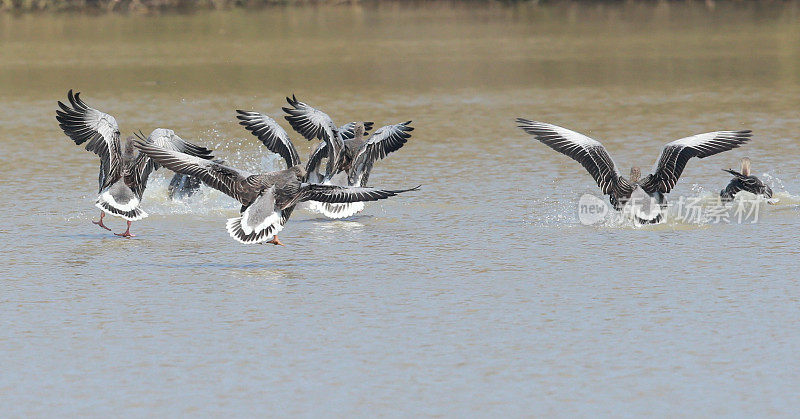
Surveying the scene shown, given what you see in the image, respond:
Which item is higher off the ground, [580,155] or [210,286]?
[580,155]

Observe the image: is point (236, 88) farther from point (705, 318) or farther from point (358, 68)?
point (705, 318)

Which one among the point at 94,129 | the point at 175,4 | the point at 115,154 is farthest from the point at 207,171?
the point at 175,4

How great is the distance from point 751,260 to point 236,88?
56.8 ft

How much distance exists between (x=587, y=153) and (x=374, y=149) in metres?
2.53

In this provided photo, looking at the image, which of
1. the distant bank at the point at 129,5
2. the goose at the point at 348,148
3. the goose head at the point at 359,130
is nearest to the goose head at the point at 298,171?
the goose at the point at 348,148

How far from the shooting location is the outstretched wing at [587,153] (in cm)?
1272

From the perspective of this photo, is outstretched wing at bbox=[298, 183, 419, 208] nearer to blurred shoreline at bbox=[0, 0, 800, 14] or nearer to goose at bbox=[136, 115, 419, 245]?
goose at bbox=[136, 115, 419, 245]

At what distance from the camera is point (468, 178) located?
15492 mm

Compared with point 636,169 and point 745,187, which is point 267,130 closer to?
point 636,169

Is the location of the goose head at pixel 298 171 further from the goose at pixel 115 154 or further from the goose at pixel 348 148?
the goose at pixel 348 148

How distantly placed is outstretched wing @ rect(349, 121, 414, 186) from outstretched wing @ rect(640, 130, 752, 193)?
2.82m

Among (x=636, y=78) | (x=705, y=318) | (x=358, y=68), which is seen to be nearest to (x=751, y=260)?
(x=705, y=318)

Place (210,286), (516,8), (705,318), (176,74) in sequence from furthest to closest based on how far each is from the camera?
(516,8), (176,74), (210,286), (705,318)

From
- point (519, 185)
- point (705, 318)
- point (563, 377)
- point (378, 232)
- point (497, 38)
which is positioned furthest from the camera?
point (497, 38)
